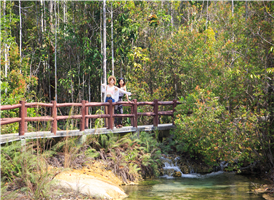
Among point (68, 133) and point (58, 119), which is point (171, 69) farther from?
point (58, 119)

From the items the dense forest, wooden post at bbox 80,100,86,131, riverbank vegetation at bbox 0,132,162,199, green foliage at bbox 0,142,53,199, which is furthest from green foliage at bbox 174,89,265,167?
green foliage at bbox 0,142,53,199

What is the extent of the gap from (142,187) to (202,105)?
142 inches

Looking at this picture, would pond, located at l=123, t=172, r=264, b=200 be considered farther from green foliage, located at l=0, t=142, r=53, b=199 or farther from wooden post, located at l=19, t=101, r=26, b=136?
wooden post, located at l=19, t=101, r=26, b=136

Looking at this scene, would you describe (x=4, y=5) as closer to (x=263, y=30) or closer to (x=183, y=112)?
(x=183, y=112)

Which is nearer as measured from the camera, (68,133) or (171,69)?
(68,133)

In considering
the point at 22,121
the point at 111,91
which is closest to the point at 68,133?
the point at 22,121

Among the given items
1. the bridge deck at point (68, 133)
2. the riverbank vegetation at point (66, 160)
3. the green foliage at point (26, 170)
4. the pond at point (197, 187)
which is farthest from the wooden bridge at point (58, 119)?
the pond at point (197, 187)

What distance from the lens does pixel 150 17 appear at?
1580 centimetres

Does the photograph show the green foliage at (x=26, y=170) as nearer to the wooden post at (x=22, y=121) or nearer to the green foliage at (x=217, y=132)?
the wooden post at (x=22, y=121)

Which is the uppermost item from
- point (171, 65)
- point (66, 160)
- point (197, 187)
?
point (171, 65)

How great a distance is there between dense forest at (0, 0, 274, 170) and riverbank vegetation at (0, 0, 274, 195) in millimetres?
45

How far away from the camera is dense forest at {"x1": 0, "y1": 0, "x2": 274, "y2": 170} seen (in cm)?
1069

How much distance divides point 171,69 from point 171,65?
1.03ft

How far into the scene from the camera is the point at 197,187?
10.5 m
